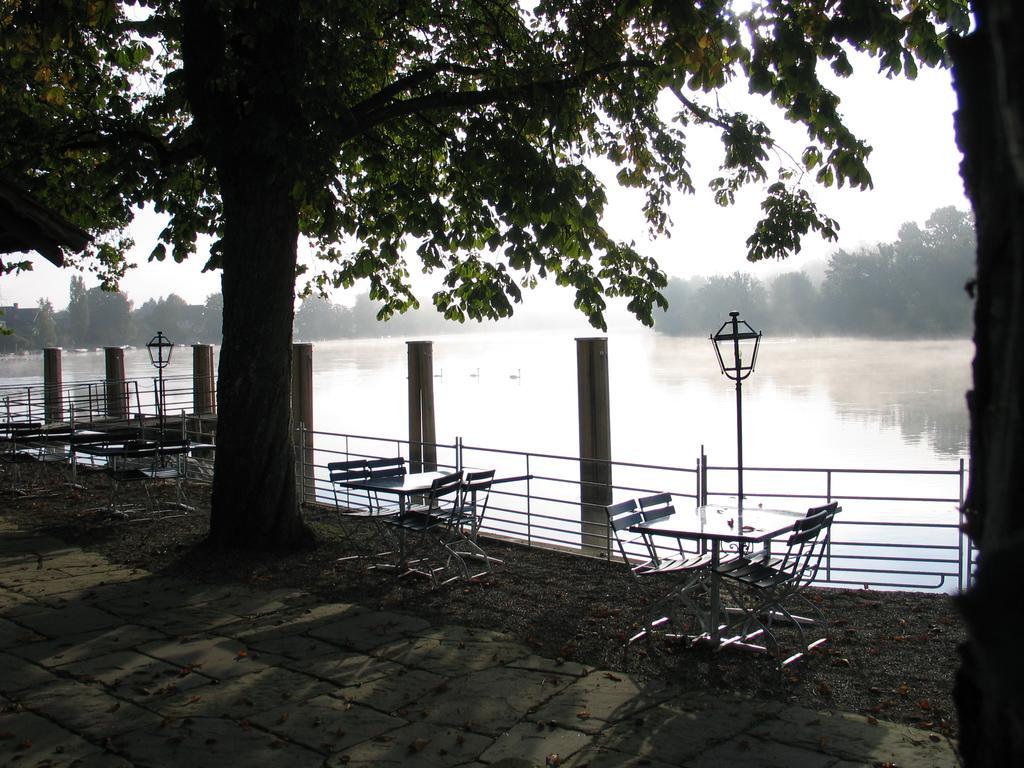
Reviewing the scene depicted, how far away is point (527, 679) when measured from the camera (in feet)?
17.1

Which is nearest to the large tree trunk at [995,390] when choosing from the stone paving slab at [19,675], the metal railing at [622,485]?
the stone paving slab at [19,675]

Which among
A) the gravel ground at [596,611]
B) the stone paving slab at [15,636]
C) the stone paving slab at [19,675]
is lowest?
the gravel ground at [596,611]

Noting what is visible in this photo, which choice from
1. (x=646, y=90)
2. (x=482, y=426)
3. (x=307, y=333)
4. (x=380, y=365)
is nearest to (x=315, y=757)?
(x=646, y=90)

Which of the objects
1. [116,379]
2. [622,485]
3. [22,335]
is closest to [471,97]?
[622,485]

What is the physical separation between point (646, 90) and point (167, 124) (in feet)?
21.0

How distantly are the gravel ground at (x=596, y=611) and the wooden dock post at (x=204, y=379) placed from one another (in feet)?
39.8

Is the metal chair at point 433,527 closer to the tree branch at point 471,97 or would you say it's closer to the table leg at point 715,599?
the table leg at point 715,599

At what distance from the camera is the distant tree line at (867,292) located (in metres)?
36.1

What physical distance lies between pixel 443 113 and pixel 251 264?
4.12 meters

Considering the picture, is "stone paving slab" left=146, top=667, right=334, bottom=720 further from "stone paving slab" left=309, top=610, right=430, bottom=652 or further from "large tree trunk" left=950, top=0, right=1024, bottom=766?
"large tree trunk" left=950, top=0, right=1024, bottom=766

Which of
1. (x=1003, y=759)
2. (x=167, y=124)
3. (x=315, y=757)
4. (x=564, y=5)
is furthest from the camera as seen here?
(x=167, y=124)

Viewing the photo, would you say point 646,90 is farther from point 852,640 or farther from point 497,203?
point 852,640

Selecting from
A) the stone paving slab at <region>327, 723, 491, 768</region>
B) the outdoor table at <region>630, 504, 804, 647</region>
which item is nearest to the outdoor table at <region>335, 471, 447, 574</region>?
the outdoor table at <region>630, 504, 804, 647</region>

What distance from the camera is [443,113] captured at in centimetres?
1167
